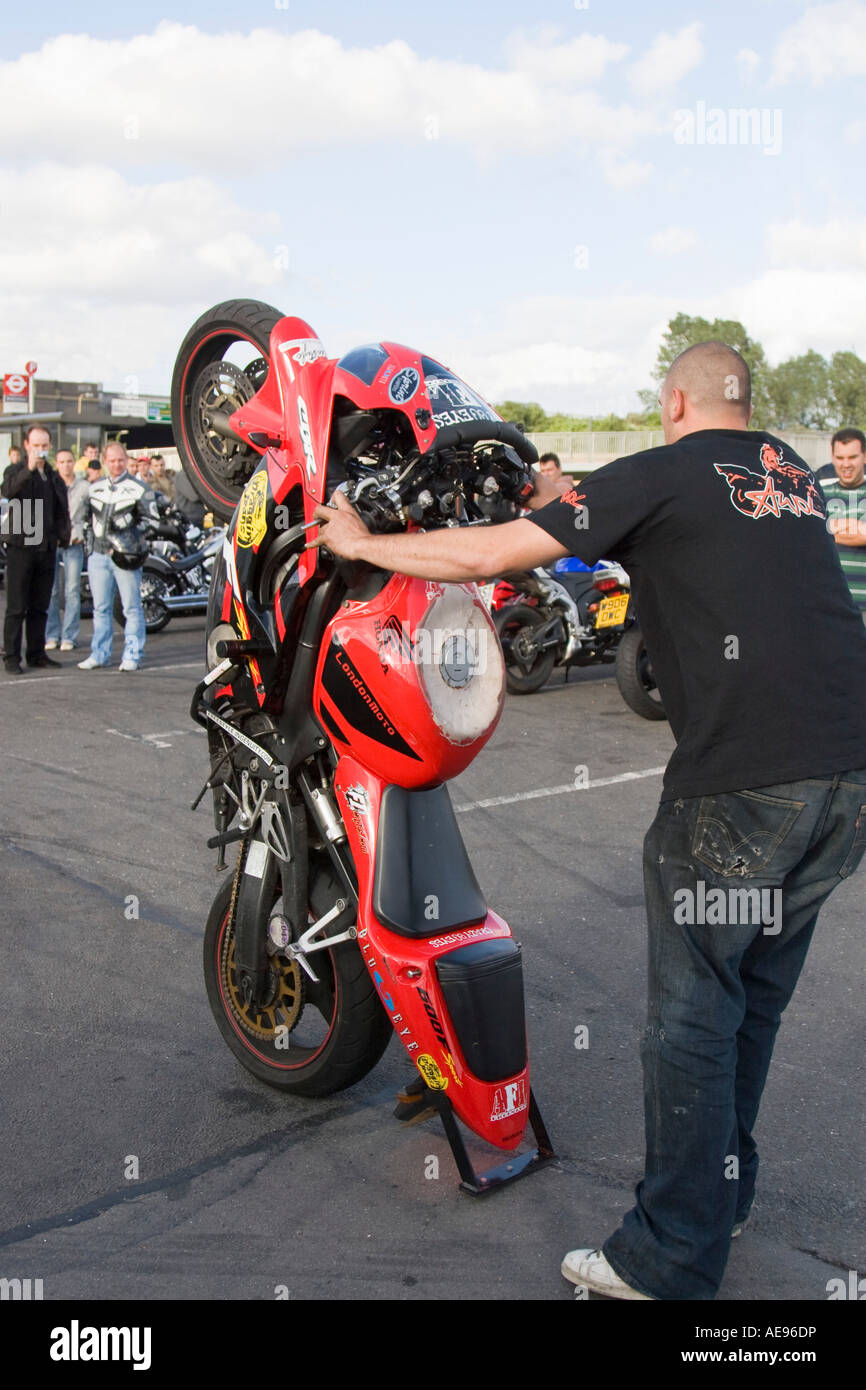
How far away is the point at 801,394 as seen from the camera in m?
81.6

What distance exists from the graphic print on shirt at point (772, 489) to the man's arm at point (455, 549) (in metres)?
0.38

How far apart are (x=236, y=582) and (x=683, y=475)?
144 cm

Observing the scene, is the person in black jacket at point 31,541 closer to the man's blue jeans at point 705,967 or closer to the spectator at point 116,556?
the spectator at point 116,556

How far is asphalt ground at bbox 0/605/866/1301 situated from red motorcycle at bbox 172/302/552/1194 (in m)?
0.17

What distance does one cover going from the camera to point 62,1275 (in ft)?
9.60

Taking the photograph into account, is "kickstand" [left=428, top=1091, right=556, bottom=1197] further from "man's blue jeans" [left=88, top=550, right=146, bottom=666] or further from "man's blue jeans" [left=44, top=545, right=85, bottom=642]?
"man's blue jeans" [left=44, top=545, right=85, bottom=642]

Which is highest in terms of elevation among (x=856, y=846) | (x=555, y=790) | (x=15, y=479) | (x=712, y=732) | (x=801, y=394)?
(x=801, y=394)

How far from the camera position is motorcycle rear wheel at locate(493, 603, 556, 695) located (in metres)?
10.1

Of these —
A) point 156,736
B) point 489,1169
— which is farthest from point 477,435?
point 156,736

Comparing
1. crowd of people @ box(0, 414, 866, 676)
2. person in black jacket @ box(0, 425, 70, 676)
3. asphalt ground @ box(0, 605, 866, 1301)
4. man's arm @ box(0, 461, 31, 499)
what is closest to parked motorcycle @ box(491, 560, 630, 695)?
crowd of people @ box(0, 414, 866, 676)

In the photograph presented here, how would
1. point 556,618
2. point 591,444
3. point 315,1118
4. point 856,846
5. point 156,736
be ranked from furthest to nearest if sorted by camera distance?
point 591,444, point 556,618, point 156,736, point 315,1118, point 856,846

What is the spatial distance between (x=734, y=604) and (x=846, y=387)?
280ft

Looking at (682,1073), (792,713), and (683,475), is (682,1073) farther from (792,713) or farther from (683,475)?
(683,475)

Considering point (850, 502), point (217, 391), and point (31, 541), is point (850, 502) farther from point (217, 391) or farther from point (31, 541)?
point (31, 541)
